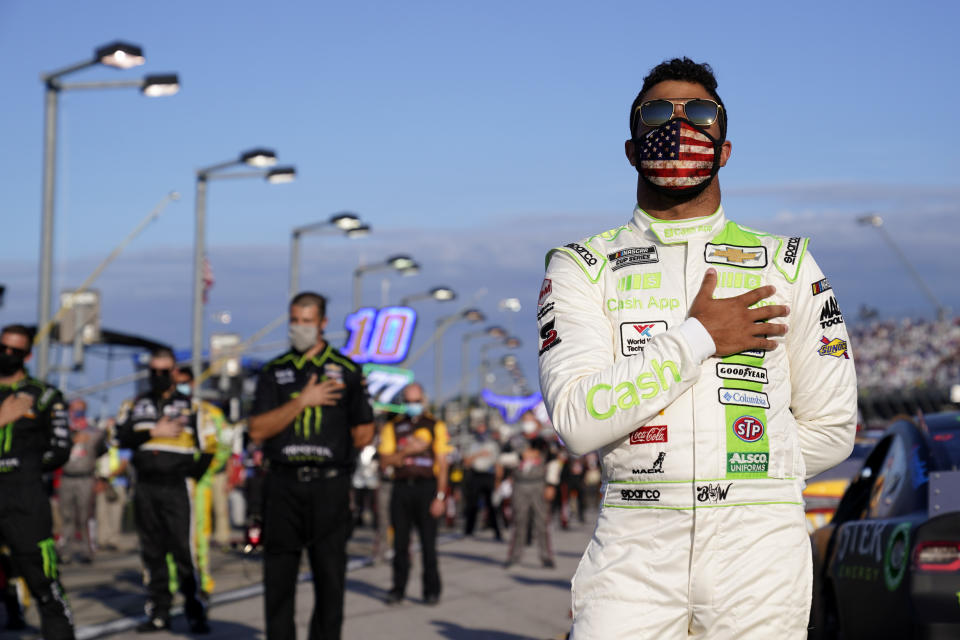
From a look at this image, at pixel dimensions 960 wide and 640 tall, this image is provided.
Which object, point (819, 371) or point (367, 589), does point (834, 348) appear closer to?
point (819, 371)

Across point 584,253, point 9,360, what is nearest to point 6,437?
point 9,360

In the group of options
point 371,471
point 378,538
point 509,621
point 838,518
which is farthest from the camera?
point 371,471

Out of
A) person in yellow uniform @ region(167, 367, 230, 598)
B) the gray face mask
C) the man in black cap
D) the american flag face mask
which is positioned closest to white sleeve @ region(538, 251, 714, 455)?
the american flag face mask

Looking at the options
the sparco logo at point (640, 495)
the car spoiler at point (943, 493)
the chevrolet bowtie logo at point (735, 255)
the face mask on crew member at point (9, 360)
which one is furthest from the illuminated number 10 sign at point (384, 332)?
the sparco logo at point (640, 495)

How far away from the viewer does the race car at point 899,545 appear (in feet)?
18.4

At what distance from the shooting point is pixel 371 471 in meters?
26.1

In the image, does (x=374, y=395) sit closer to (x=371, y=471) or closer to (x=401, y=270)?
(x=401, y=270)

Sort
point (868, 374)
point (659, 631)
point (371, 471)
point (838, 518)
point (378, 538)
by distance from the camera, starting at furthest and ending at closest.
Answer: point (868, 374) → point (371, 471) → point (378, 538) → point (838, 518) → point (659, 631)

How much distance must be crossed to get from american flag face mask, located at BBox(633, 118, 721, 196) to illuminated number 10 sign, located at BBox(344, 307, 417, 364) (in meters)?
39.9

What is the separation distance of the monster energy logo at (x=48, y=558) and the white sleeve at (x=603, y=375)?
599 cm

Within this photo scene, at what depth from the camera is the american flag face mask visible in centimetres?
348

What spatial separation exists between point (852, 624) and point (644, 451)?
3.68 m

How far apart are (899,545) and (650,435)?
3135mm

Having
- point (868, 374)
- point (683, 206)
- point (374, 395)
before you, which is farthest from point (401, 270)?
point (868, 374)
